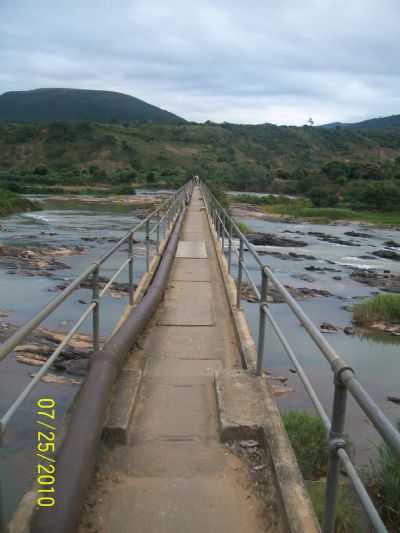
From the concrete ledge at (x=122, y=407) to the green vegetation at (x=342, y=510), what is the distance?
171 centimetres

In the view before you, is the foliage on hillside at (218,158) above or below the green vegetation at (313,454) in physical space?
above

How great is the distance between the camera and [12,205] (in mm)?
37031

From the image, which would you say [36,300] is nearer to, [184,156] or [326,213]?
[326,213]

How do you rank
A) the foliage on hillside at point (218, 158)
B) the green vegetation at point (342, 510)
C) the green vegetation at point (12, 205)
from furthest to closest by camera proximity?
1. the foliage on hillside at point (218, 158)
2. the green vegetation at point (12, 205)
3. the green vegetation at point (342, 510)

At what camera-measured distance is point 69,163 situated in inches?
3831

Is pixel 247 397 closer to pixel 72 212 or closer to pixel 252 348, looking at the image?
pixel 252 348

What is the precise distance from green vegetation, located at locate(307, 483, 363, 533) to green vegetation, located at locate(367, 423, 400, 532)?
43cm

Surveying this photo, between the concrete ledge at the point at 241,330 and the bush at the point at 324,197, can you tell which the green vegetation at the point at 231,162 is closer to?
the bush at the point at 324,197

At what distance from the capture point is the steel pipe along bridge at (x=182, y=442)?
2580mm

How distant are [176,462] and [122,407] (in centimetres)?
70

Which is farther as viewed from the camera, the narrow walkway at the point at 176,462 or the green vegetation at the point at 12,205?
the green vegetation at the point at 12,205

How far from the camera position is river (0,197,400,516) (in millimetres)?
6730

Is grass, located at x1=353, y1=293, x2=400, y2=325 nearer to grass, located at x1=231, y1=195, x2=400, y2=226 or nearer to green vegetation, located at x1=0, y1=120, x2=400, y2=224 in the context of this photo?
grass, located at x1=231, y1=195, x2=400, y2=226

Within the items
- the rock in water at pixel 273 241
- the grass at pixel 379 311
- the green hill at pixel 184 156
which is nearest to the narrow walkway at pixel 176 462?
the grass at pixel 379 311
